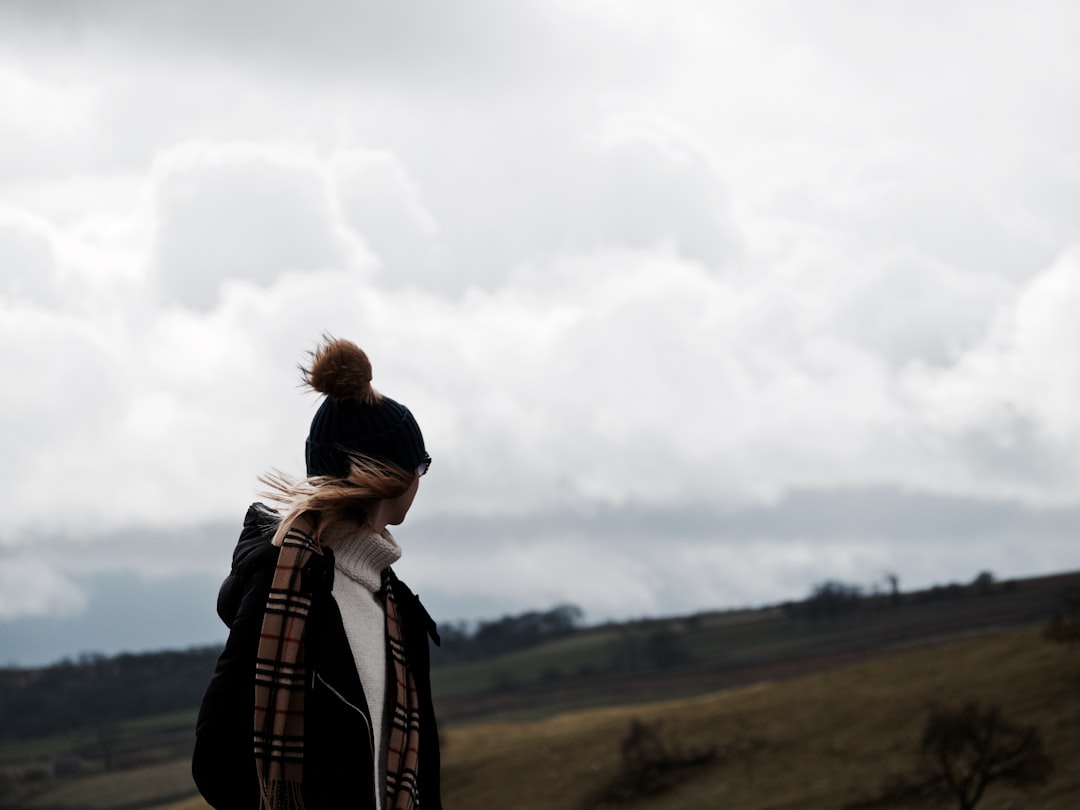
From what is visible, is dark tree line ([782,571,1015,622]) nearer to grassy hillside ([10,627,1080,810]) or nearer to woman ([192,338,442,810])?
grassy hillside ([10,627,1080,810])

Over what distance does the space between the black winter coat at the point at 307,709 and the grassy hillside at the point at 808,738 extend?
54596 millimetres

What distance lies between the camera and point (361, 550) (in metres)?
5.39

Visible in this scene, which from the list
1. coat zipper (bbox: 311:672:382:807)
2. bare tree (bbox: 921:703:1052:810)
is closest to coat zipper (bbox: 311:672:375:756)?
coat zipper (bbox: 311:672:382:807)

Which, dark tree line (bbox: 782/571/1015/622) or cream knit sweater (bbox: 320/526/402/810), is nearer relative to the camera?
cream knit sweater (bbox: 320/526/402/810)

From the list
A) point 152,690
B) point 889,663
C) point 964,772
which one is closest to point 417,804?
point 964,772

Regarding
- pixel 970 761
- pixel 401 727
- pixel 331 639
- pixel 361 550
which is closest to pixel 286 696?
pixel 331 639

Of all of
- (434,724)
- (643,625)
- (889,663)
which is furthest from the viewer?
(643,625)

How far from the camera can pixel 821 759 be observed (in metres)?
73.5

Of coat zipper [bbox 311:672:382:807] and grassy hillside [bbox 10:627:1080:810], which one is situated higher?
coat zipper [bbox 311:672:382:807]

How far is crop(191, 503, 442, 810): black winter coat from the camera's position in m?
5.01

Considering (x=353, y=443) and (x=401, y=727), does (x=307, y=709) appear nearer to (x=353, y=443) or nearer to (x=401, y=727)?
(x=401, y=727)

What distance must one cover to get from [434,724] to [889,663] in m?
94.0

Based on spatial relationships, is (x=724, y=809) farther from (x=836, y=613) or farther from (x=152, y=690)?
(x=152, y=690)

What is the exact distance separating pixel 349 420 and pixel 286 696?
1.02m
